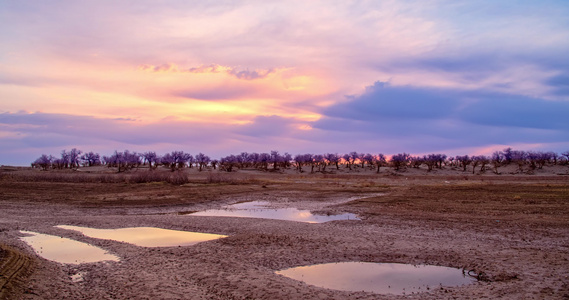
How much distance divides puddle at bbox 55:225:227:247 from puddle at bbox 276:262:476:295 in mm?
5543

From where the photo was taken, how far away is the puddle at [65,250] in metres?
11.6

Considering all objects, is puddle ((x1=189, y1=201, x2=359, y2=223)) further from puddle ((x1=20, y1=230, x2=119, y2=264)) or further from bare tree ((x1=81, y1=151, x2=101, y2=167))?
bare tree ((x1=81, y1=151, x2=101, y2=167))

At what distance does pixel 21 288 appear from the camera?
8305mm

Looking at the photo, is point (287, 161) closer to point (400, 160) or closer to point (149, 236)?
point (400, 160)

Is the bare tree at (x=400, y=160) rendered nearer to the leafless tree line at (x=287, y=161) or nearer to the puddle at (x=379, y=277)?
the leafless tree line at (x=287, y=161)

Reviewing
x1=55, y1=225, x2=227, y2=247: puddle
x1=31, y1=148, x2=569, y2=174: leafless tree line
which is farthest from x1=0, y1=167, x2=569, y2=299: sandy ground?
x1=31, y1=148, x2=569, y2=174: leafless tree line

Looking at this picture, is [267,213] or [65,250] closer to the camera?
[65,250]

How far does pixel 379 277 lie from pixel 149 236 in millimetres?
9572

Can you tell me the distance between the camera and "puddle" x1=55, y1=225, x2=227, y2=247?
14336mm

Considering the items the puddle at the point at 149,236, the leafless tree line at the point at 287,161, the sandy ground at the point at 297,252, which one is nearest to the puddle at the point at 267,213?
the sandy ground at the point at 297,252

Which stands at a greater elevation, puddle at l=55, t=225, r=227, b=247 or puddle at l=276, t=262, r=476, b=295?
puddle at l=276, t=262, r=476, b=295

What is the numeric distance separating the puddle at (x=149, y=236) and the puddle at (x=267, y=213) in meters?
5.64

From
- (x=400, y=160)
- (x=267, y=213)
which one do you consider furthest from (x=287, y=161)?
(x=267, y=213)

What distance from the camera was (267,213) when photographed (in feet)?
76.6
